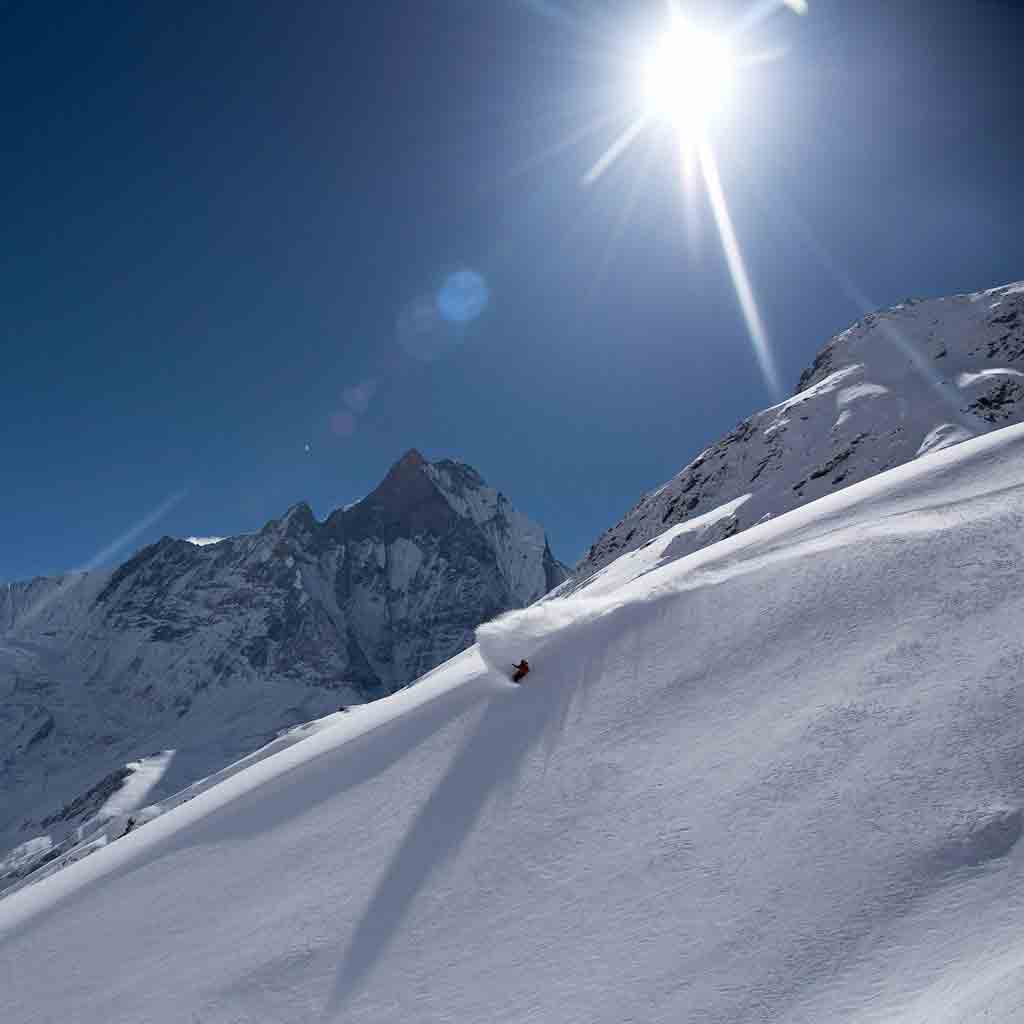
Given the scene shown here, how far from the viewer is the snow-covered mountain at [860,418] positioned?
322ft

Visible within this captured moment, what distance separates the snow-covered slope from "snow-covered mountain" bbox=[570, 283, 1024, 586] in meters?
82.8

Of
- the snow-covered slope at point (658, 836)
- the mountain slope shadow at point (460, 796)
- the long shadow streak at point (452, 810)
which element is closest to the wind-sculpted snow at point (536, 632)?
the snow-covered slope at point (658, 836)

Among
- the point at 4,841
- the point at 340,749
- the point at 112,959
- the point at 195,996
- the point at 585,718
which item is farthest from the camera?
the point at 4,841

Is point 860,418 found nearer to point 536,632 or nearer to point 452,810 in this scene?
point 536,632

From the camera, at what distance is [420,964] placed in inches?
286

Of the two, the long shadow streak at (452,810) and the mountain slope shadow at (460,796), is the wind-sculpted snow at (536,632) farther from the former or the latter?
the long shadow streak at (452,810)

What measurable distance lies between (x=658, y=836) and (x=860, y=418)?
12059cm

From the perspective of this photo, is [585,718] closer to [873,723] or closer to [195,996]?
[873,723]

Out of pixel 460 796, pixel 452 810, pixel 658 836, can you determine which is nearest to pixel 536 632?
pixel 460 796

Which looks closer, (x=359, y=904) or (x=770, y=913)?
(x=770, y=913)

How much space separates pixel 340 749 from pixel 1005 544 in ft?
37.0

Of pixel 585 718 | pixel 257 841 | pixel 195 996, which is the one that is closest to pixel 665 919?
pixel 585 718

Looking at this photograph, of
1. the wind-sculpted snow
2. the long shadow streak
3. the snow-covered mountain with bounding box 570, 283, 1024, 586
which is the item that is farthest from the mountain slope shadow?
the snow-covered mountain with bounding box 570, 283, 1024, 586

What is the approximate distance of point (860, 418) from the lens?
11275 cm
